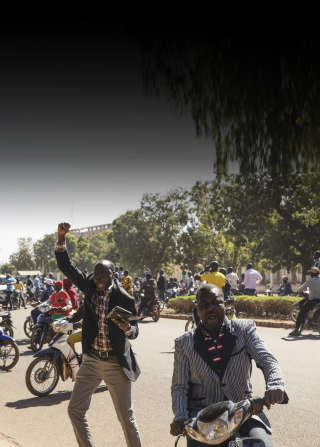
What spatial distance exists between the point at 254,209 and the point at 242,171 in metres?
27.1

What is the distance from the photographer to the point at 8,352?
31.0 ft

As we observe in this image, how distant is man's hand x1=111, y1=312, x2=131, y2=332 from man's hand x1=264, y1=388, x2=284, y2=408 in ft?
5.85

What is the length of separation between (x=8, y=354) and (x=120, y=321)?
19.4ft

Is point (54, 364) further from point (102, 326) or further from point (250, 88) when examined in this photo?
point (250, 88)

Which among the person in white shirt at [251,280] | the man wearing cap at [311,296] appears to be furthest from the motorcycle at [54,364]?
the person in white shirt at [251,280]

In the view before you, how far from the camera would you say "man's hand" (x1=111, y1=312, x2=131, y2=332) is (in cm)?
422

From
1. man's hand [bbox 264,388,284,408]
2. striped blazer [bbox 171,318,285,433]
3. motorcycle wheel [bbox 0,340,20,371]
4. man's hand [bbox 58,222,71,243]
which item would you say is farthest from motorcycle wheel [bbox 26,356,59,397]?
man's hand [bbox 264,388,284,408]

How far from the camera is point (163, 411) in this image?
6.32 meters

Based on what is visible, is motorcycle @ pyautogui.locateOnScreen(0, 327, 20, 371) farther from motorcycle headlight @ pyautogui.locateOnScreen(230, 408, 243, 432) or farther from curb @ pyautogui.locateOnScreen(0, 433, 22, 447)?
motorcycle headlight @ pyautogui.locateOnScreen(230, 408, 243, 432)

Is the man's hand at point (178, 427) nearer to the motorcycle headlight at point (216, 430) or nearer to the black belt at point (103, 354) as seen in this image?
the motorcycle headlight at point (216, 430)

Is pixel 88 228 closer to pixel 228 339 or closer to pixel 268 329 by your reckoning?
pixel 268 329

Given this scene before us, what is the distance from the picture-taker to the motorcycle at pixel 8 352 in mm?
9367

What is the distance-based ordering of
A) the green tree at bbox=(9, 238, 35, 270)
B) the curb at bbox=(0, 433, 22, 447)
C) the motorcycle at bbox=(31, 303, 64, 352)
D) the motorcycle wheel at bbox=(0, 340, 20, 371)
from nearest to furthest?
the curb at bbox=(0, 433, 22, 447) → the motorcycle wheel at bbox=(0, 340, 20, 371) → the motorcycle at bbox=(31, 303, 64, 352) → the green tree at bbox=(9, 238, 35, 270)

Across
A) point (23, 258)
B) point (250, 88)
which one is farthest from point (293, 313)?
point (23, 258)
